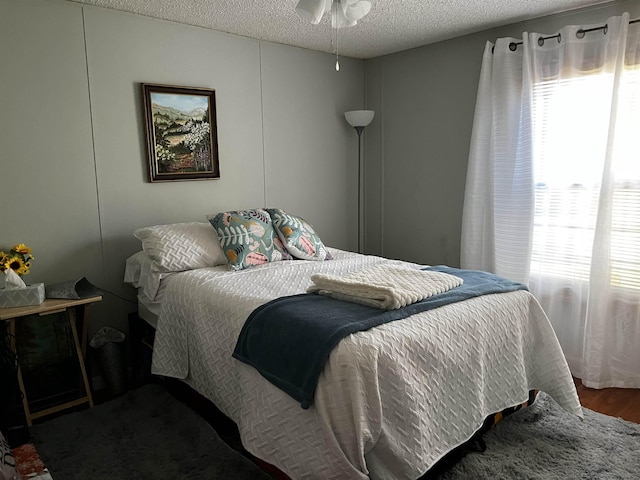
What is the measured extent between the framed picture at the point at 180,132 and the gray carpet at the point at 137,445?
1.51 meters

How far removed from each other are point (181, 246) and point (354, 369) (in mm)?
1620

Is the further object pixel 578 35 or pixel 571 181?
pixel 571 181

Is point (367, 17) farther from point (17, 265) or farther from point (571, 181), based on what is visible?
point (17, 265)

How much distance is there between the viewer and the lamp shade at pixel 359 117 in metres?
4.00

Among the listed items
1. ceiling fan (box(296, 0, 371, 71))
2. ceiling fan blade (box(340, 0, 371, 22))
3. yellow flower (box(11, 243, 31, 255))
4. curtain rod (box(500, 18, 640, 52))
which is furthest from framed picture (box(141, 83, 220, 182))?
curtain rod (box(500, 18, 640, 52))

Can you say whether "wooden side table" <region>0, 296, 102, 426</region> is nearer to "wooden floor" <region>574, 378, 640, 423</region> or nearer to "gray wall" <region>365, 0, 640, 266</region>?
"gray wall" <region>365, 0, 640, 266</region>

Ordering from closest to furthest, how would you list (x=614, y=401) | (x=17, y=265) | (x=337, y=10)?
1. (x=337, y=10)
2. (x=17, y=265)
3. (x=614, y=401)

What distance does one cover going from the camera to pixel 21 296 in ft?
8.12

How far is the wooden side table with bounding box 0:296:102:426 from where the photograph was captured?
241 centimetres

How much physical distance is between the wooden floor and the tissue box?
3146mm

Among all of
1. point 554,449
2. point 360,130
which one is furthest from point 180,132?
point 554,449

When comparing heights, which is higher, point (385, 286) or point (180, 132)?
point (180, 132)

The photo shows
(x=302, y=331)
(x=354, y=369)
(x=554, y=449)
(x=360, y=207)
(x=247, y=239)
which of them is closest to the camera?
(x=354, y=369)

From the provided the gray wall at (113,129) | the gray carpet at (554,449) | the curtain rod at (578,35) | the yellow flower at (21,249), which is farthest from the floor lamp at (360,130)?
the yellow flower at (21,249)
